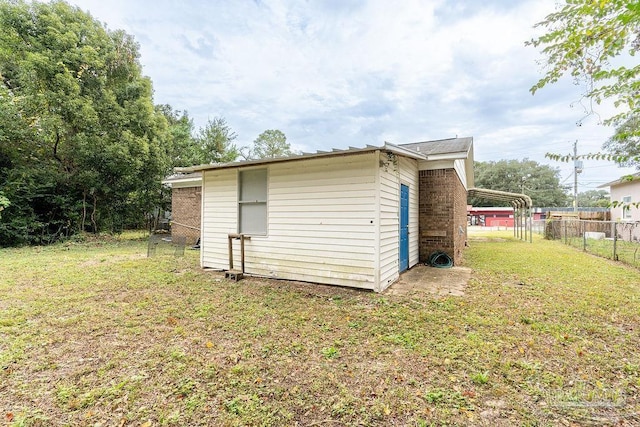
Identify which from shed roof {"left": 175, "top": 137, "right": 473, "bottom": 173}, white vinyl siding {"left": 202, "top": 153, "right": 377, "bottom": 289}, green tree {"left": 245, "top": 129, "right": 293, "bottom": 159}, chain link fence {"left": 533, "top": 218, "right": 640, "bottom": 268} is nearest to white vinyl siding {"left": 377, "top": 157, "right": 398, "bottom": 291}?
white vinyl siding {"left": 202, "top": 153, "right": 377, "bottom": 289}

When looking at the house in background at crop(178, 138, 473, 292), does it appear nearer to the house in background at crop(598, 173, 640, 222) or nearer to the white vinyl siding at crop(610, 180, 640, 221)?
the house in background at crop(598, 173, 640, 222)

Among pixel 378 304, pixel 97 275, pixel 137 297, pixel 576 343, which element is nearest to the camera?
pixel 576 343

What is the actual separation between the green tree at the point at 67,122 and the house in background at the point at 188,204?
2.44m

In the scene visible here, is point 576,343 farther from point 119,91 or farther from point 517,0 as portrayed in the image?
point 119,91

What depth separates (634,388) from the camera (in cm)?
230

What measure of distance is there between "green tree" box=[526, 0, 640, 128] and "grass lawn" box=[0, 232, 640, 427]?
7.23 ft

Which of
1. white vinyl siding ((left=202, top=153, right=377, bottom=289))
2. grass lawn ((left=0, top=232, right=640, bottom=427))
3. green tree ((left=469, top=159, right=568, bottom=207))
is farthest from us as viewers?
green tree ((left=469, top=159, right=568, bottom=207))

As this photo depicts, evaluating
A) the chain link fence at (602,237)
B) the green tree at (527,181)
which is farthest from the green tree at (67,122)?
the green tree at (527,181)

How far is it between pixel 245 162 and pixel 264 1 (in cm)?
499

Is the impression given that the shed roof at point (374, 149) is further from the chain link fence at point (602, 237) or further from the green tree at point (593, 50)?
the chain link fence at point (602, 237)

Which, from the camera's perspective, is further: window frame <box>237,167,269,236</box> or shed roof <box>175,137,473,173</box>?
window frame <box>237,167,269,236</box>

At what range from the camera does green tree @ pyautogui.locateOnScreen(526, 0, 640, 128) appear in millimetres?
2070

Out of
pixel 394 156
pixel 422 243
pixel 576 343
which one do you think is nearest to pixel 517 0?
pixel 394 156

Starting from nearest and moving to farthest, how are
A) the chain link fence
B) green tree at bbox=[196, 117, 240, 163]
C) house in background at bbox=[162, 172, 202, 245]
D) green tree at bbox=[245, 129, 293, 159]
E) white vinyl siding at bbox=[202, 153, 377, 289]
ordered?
white vinyl siding at bbox=[202, 153, 377, 289]
the chain link fence
house in background at bbox=[162, 172, 202, 245]
green tree at bbox=[196, 117, 240, 163]
green tree at bbox=[245, 129, 293, 159]
